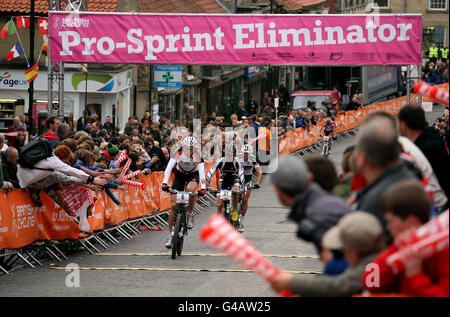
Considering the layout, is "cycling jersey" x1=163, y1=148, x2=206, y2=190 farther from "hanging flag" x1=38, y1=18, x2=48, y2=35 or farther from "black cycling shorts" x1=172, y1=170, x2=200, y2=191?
"hanging flag" x1=38, y1=18, x2=48, y2=35

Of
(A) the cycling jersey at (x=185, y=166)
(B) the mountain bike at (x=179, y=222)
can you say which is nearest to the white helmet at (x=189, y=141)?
(A) the cycling jersey at (x=185, y=166)

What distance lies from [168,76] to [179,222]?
19.3 m

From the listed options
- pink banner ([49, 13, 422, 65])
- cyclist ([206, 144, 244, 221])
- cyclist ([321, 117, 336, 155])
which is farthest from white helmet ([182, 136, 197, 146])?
cyclist ([321, 117, 336, 155])

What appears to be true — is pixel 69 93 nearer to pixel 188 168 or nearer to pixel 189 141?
pixel 188 168

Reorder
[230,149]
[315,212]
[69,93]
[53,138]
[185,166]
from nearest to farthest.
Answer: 1. [315,212]
2. [185,166]
3. [53,138]
4. [230,149]
5. [69,93]

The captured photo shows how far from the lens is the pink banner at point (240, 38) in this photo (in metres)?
24.5

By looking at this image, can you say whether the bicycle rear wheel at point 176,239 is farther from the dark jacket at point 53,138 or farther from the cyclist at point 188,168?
the dark jacket at point 53,138

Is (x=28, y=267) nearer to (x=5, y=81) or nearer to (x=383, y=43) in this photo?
(x=383, y=43)

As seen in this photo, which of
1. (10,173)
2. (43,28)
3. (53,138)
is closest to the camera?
(10,173)

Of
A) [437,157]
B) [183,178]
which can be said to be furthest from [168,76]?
[437,157]

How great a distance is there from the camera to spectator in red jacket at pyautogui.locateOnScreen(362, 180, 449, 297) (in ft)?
16.2

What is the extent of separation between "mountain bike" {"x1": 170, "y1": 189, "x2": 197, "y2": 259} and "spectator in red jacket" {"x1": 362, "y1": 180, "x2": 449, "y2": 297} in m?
9.10

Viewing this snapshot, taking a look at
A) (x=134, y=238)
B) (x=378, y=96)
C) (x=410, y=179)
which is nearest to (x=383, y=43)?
(x=134, y=238)

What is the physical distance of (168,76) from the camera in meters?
33.0
